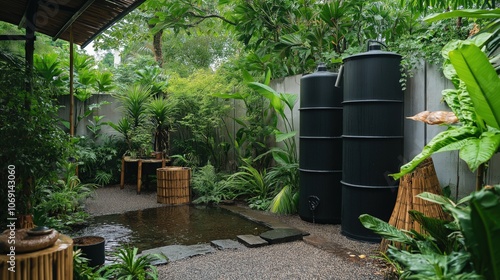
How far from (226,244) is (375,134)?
5.98 ft

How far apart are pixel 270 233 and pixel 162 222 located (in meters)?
1.55

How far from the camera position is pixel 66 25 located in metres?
3.60

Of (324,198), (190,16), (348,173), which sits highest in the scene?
(190,16)

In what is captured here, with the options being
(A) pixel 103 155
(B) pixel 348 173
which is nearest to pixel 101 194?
(A) pixel 103 155

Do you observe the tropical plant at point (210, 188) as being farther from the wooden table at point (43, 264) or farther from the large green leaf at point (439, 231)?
the wooden table at point (43, 264)

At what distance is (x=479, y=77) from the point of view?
2105 mm

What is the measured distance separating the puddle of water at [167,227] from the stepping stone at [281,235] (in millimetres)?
301

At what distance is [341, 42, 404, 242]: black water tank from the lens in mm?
3779

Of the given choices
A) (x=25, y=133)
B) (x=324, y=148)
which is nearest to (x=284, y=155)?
(x=324, y=148)

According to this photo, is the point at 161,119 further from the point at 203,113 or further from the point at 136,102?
the point at 203,113

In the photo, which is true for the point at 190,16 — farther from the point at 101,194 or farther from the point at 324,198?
the point at 324,198

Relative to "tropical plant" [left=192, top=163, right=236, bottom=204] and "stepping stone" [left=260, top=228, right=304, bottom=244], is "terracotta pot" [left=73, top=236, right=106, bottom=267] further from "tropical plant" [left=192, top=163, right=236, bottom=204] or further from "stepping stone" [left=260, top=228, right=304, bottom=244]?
"tropical plant" [left=192, top=163, right=236, bottom=204]

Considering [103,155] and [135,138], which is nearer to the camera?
[135,138]

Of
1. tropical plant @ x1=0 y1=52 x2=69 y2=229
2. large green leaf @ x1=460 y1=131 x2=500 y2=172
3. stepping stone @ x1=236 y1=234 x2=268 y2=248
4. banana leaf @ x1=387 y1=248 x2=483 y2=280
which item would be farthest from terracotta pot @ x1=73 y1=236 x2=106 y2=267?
large green leaf @ x1=460 y1=131 x2=500 y2=172
